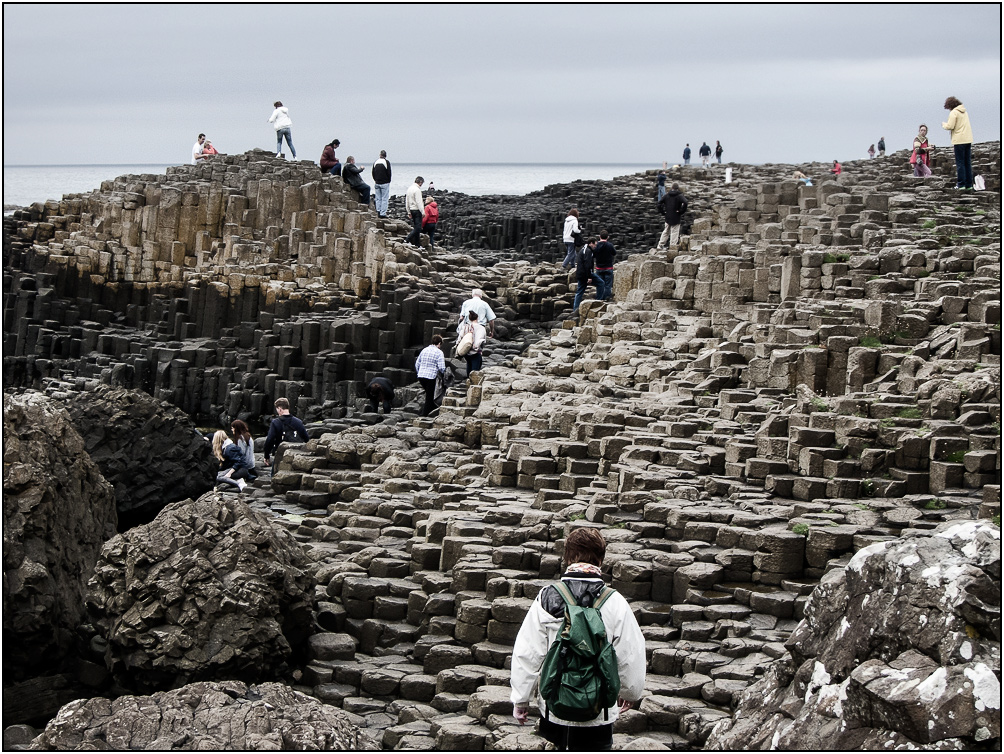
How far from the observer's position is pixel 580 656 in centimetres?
636

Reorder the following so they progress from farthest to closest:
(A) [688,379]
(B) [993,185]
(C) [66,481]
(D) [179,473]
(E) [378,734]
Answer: (B) [993,185] < (D) [179,473] < (A) [688,379] < (C) [66,481] < (E) [378,734]

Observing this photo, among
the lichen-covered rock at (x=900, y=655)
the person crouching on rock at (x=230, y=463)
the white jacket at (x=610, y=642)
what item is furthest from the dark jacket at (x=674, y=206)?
the white jacket at (x=610, y=642)

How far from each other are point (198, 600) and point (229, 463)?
8.24 meters

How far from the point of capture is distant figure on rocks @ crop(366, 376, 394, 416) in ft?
82.5

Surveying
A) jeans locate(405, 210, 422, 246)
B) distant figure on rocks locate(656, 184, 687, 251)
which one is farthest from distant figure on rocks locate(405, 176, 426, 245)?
distant figure on rocks locate(656, 184, 687, 251)

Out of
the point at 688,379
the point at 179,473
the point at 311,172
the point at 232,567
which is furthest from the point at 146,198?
the point at 232,567

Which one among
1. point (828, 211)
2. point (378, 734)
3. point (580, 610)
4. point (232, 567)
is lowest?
point (378, 734)

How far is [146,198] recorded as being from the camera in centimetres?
4097

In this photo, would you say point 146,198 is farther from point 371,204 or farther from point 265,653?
point 265,653

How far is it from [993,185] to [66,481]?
23666 millimetres

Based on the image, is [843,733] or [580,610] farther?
[580,610]

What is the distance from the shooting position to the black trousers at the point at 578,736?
6.47 m

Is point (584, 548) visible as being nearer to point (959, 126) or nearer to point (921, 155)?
point (959, 126)

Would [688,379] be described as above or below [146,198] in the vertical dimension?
below
